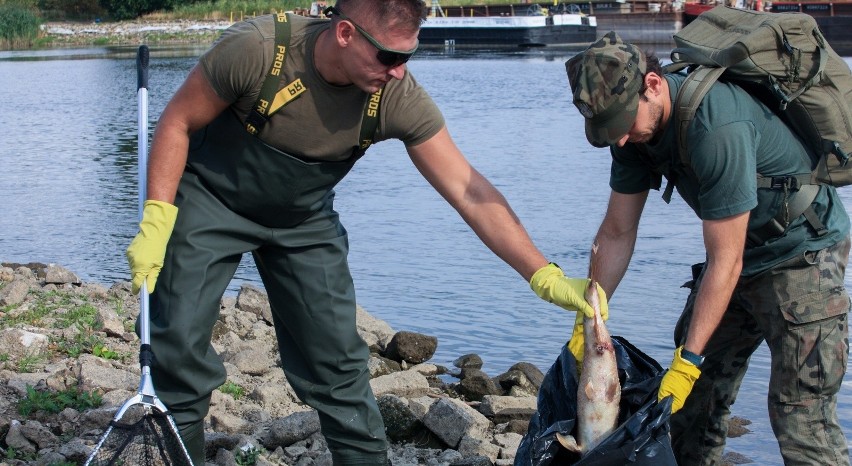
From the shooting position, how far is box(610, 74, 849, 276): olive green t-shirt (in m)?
3.57

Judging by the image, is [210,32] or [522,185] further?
[210,32]

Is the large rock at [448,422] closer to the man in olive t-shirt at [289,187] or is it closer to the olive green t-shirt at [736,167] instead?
the man in olive t-shirt at [289,187]

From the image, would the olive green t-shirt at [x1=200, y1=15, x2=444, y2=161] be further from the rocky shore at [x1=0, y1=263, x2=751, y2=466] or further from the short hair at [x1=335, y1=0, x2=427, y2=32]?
the rocky shore at [x1=0, y1=263, x2=751, y2=466]

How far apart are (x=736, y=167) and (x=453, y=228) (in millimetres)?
8260

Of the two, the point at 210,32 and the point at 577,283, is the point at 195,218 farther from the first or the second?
the point at 210,32

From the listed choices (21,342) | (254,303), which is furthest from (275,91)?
(254,303)

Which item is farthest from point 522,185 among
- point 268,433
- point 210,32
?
point 210,32

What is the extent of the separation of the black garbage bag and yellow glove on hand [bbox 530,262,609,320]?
34cm

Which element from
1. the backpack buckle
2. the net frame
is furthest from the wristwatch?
the net frame

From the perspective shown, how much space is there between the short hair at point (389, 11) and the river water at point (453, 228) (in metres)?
3.24

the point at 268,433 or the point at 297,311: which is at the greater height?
the point at 297,311

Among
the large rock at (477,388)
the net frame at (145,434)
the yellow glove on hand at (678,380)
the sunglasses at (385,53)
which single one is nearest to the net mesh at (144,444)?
the net frame at (145,434)

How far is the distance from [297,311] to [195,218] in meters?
0.52

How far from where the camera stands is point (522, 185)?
14453 millimetres
